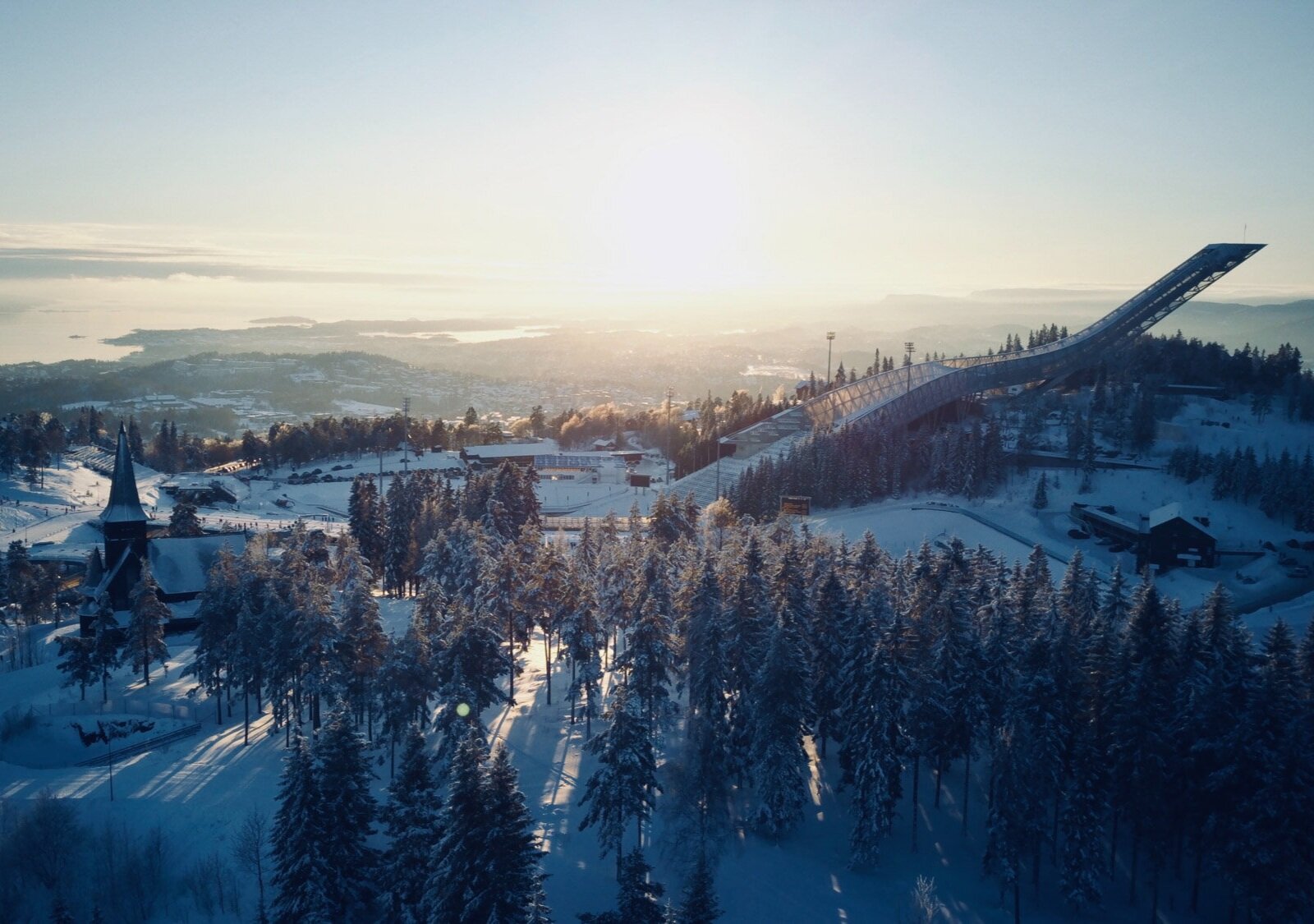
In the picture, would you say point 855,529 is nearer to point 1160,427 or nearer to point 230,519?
point 1160,427

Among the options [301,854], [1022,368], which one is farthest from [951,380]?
[301,854]

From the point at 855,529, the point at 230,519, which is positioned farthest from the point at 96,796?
the point at 230,519

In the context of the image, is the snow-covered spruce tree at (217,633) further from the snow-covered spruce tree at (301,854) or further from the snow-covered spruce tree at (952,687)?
the snow-covered spruce tree at (952,687)

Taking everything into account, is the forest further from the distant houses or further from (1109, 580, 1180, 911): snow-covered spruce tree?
the distant houses

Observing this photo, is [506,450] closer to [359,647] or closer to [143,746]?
[143,746]

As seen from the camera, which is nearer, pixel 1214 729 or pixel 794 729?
pixel 1214 729

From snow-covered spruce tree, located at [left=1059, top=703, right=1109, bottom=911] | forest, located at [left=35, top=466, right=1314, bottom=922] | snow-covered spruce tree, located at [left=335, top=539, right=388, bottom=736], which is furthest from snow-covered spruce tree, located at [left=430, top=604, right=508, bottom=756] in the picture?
snow-covered spruce tree, located at [left=1059, top=703, right=1109, bottom=911]

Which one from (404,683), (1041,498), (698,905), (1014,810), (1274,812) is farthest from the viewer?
(1041,498)
